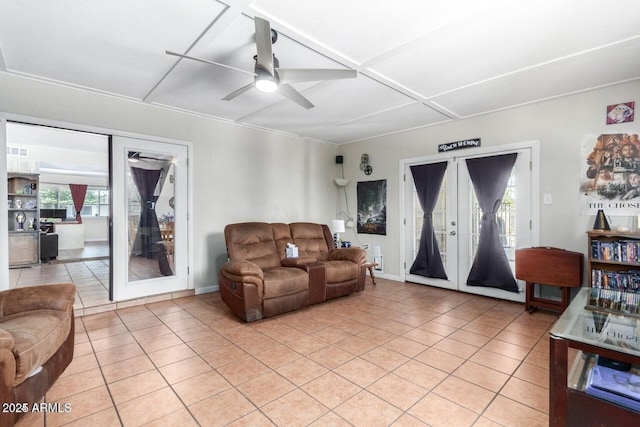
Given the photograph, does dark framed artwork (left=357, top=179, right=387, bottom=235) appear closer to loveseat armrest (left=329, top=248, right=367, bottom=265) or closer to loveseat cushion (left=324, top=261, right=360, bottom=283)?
loveseat armrest (left=329, top=248, right=367, bottom=265)

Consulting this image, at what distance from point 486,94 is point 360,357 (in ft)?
10.6

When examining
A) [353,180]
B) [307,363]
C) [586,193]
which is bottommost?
[307,363]

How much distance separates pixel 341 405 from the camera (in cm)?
190

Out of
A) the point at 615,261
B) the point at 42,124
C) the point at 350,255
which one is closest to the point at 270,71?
the point at 42,124

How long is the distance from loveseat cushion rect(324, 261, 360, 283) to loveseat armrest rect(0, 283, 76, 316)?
2.65 metres

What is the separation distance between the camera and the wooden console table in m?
1.40

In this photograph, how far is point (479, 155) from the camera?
4309 millimetres

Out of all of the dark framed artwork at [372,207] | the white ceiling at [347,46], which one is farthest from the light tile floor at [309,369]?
the white ceiling at [347,46]

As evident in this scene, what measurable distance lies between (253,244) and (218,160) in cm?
143

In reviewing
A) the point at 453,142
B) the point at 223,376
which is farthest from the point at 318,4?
the point at 453,142

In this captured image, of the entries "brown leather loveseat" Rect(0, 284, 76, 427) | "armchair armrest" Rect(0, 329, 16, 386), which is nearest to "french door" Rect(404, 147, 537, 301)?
"brown leather loveseat" Rect(0, 284, 76, 427)

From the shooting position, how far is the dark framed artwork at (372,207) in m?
5.48

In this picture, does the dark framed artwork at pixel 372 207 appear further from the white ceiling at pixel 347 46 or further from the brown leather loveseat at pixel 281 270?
the white ceiling at pixel 347 46

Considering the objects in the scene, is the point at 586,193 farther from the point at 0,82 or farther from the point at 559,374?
the point at 0,82
